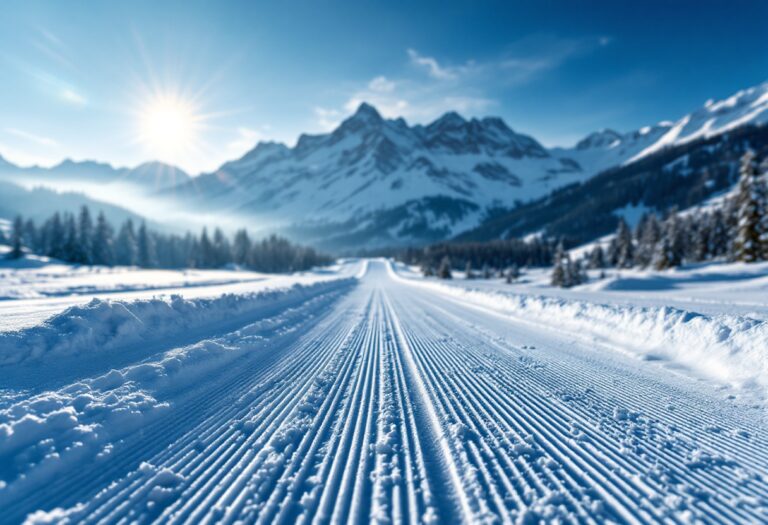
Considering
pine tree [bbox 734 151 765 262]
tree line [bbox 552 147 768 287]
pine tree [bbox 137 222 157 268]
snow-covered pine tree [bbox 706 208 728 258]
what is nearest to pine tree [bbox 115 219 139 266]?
pine tree [bbox 137 222 157 268]

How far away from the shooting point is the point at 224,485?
285 cm

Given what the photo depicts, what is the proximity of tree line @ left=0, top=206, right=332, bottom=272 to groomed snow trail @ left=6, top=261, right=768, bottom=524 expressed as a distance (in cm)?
6345

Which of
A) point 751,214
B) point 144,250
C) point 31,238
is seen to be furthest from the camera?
point 31,238

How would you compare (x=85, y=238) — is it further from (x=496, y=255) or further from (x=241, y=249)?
(x=496, y=255)

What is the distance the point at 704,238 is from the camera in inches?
1753

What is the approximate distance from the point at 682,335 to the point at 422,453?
682 centimetres

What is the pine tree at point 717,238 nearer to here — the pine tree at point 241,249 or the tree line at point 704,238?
the tree line at point 704,238

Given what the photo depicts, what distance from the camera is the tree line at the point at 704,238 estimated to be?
29016 mm

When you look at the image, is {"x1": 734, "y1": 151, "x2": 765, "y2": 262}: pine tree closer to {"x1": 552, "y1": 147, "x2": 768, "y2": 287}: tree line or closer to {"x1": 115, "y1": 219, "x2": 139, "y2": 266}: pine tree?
{"x1": 552, "y1": 147, "x2": 768, "y2": 287}: tree line

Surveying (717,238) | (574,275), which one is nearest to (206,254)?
(574,275)

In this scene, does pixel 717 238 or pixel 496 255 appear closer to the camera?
pixel 717 238

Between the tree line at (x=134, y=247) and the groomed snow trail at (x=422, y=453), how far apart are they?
63452 mm

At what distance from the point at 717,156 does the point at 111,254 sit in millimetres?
227598

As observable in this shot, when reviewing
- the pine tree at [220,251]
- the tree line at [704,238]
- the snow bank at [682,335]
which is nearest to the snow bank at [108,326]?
the snow bank at [682,335]
